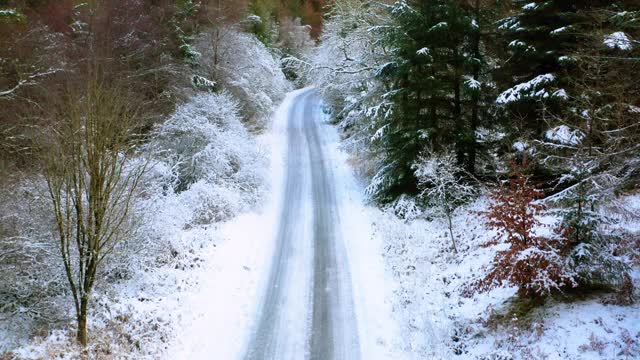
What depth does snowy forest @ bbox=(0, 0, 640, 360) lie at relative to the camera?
8.56 metres

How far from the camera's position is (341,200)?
65.4ft

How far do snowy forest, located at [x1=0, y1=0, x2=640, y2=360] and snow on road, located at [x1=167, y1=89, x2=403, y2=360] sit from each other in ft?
0.25

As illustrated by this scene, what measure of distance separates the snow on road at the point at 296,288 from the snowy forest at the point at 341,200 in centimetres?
8

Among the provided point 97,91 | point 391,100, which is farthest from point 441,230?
point 97,91

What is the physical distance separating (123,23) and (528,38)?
67.4 ft

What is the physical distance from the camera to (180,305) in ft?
36.7

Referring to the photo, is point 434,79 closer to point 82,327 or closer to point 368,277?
point 368,277

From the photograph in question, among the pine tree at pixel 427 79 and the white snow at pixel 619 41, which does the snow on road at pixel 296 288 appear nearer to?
the pine tree at pixel 427 79

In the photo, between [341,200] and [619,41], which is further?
[341,200]

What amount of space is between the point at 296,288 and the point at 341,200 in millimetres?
8034

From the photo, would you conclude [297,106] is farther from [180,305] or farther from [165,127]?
[180,305]

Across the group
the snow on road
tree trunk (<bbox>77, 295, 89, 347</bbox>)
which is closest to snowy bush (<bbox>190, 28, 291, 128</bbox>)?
the snow on road

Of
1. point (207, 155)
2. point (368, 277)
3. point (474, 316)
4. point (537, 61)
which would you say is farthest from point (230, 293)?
point (537, 61)

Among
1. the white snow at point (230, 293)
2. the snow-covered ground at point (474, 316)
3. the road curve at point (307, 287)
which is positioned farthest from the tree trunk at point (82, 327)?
the snow-covered ground at point (474, 316)
